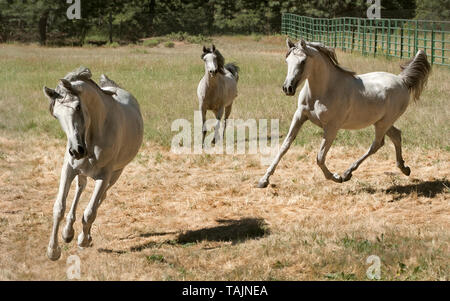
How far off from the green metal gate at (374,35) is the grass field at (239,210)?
9810mm

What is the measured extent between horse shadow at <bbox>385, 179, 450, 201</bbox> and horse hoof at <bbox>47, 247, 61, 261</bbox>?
456 centimetres

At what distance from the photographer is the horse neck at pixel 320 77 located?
26.6 ft

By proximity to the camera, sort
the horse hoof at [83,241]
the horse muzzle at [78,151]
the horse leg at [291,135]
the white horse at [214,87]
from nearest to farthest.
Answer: the horse muzzle at [78,151] < the horse hoof at [83,241] < the horse leg at [291,135] < the white horse at [214,87]

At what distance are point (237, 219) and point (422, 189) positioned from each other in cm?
283

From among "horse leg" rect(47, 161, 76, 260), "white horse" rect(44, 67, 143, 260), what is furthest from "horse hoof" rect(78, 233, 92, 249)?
"horse leg" rect(47, 161, 76, 260)

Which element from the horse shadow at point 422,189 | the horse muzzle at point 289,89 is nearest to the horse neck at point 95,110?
the horse muzzle at point 289,89

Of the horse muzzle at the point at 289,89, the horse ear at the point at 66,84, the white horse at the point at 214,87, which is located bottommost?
the white horse at the point at 214,87

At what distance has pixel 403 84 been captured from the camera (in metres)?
9.20

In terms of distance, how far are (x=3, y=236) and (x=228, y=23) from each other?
126 feet

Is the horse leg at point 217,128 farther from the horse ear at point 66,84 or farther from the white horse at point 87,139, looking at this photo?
the horse ear at point 66,84

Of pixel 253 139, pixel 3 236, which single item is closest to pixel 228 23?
pixel 253 139

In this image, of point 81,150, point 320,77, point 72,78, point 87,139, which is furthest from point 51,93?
point 320,77

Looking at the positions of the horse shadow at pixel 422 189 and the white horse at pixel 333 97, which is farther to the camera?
the horse shadow at pixel 422 189

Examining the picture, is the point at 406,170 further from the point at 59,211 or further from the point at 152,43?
the point at 152,43
